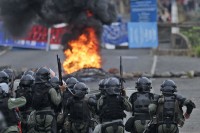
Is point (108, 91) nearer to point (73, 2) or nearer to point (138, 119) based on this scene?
point (138, 119)

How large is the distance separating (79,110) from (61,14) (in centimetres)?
1370

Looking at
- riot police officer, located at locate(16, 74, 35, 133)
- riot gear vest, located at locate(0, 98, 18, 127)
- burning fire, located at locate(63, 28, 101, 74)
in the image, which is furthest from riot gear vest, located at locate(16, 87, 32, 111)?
burning fire, located at locate(63, 28, 101, 74)

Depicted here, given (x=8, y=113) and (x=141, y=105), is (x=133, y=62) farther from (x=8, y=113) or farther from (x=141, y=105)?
(x=8, y=113)

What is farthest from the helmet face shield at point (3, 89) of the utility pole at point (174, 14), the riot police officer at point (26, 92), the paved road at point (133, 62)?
the utility pole at point (174, 14)

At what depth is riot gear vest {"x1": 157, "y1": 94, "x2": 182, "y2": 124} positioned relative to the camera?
12.4m

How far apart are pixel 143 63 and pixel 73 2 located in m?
6.62

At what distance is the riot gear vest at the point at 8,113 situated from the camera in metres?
11.7

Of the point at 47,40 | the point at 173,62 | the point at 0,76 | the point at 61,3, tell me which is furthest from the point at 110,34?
the point at 0,76

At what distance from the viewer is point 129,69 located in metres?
29.2

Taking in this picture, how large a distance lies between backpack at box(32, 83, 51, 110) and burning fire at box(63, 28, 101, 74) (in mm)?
11907

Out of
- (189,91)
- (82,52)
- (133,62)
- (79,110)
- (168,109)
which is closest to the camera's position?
(168,109)

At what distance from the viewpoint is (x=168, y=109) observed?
12445 millimetres

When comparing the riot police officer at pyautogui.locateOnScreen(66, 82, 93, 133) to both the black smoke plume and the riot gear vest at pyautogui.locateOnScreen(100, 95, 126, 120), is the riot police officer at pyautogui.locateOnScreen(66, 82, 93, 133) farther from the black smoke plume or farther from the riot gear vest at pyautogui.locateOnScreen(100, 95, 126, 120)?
the black smoke plume

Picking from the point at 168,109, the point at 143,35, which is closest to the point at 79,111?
the point at 168,109
